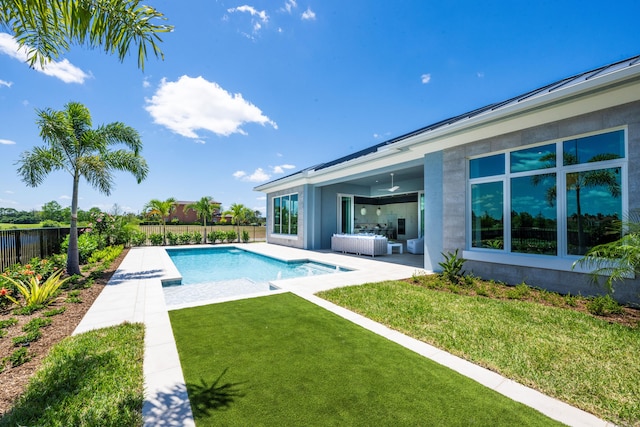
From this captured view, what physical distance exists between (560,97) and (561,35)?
4.72 metres

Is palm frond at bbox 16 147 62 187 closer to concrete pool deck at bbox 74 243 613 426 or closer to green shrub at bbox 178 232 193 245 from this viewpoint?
concrete pool deck at bbox 74 243 613 426

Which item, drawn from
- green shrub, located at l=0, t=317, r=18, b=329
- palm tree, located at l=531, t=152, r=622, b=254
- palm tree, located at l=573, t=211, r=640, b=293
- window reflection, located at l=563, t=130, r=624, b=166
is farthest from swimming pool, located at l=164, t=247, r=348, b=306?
window reflection, located at l=563, t=130, r=624, b=166

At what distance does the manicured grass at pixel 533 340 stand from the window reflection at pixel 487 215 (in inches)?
85.9

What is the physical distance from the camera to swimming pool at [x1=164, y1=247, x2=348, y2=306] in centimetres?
706

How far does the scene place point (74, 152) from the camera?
7.68m

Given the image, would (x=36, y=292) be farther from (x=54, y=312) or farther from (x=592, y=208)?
(x=592, y=208)

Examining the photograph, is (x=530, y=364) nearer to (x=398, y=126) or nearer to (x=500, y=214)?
(x=500, y=214)

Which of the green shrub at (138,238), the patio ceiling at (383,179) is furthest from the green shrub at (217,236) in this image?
the patio ceiling at (383,179)

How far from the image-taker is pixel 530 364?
3.00 metres

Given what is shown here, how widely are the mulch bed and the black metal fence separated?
2.36m

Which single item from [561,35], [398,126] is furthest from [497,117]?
[398,126]

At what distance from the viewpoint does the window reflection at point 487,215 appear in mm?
7012

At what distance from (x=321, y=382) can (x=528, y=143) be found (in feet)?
22.7

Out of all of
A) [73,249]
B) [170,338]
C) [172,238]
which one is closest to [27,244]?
[73,249]
